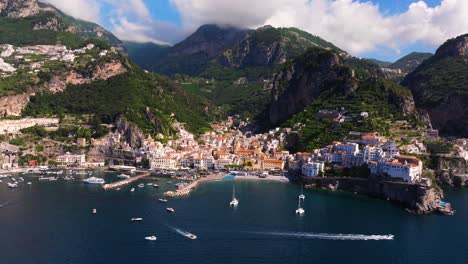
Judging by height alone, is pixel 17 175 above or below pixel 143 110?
below

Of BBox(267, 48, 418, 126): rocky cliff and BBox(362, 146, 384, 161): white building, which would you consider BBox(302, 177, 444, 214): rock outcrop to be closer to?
BBox(362, 146, 384, 161): white building

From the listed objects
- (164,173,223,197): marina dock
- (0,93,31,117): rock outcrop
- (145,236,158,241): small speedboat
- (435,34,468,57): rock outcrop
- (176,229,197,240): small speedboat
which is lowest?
(145,236,158,241): small speedboat

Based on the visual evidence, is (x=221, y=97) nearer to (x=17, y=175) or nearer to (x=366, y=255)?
(x=17, y=175)

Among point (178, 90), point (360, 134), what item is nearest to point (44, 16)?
point (178, 90)

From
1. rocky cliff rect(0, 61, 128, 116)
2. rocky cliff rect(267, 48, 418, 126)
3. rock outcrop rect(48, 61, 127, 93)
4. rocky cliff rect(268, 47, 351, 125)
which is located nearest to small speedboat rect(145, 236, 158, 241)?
rocky cliff rect(267, 48, 418, 126)

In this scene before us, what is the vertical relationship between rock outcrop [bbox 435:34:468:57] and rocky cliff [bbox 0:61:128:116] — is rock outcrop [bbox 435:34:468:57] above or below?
above

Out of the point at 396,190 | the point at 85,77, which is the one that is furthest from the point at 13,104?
the point at 396,190

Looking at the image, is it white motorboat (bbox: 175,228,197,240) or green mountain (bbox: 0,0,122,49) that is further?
green mountain (bbox: 0,0,122,49)
